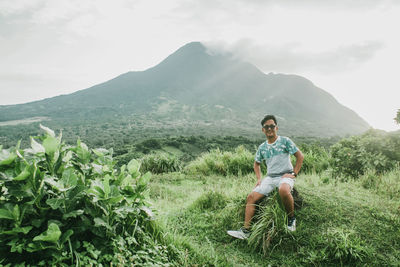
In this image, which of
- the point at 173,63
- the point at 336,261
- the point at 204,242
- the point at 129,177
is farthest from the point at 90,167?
the point at 173,63

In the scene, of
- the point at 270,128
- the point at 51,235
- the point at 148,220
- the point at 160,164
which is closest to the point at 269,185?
the point at 270,128

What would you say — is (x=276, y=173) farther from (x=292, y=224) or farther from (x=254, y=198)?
(x=292, y=224)

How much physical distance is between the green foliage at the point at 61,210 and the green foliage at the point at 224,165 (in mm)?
5287

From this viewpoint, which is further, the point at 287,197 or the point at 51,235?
the point at 287,197

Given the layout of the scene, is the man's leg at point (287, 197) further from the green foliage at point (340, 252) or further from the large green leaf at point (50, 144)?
the large green leaf at point (50, 144)

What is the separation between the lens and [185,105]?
5851 inches

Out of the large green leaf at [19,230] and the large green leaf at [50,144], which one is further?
the large green leaf at [50,144]

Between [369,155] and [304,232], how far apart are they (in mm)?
4096

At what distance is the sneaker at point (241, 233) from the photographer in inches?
123

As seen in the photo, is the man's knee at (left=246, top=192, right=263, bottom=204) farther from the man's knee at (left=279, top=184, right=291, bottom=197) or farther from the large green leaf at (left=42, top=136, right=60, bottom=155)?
the large green leaf at (left=42, top=136, right=60, bottom=155)

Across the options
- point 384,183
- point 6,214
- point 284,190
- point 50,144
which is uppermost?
point 50,144

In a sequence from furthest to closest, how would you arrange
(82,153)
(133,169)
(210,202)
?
(210,202) < (133,169) < (82,153)

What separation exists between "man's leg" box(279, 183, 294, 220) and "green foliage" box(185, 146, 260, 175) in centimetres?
381

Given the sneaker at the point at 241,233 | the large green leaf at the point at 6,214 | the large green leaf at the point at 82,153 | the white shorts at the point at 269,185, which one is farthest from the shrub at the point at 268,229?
the large green leaf at the point at 6,214
